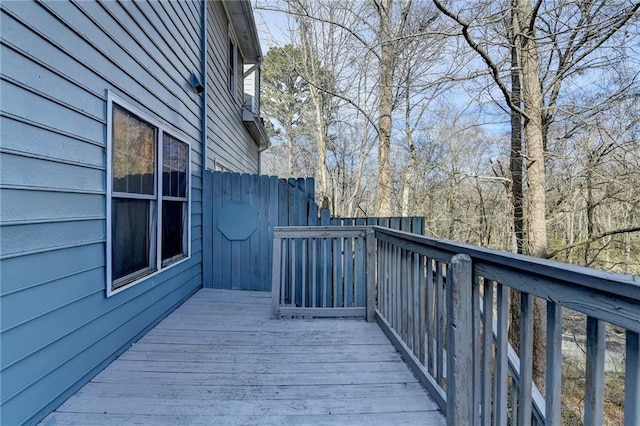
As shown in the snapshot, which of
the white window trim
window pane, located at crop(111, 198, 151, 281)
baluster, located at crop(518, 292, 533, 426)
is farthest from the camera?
window pane, located at crop(111, 198, 151, 281)

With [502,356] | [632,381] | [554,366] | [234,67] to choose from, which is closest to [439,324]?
[502,356]

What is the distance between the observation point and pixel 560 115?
5.86 meters

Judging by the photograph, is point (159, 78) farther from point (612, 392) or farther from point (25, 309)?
point (612, 392)

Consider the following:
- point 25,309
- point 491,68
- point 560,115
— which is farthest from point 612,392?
point 25,309

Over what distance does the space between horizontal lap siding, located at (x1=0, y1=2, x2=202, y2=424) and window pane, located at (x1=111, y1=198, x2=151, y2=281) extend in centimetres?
17

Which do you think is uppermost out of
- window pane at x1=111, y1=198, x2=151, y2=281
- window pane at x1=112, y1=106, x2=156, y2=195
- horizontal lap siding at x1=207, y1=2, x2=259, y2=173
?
horizontal lap siding at x1=207, y1=2, x2=259, y2=173

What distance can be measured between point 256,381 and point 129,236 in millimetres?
1586

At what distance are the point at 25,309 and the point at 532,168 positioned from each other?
614 centimetres

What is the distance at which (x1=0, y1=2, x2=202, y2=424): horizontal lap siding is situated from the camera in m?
1.66

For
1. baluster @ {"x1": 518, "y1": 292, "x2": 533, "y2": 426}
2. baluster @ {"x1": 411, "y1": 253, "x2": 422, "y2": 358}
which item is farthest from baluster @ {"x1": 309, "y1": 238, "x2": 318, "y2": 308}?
baluster @ {"x1": 518, "y1": 292, "x2": 533, "y2": 426}

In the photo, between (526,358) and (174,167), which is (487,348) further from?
(174,167)

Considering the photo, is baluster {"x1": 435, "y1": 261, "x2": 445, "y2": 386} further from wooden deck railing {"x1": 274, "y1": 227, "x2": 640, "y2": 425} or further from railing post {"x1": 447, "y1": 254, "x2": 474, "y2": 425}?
railing post {"x1": 447, "y1": 254, "x2": 474, "y2": 425}

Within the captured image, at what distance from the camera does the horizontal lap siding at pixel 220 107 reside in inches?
212

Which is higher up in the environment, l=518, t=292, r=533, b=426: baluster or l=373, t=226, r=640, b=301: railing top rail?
l=373, t=226, r=640, b=301: railing top rail
